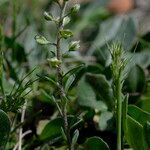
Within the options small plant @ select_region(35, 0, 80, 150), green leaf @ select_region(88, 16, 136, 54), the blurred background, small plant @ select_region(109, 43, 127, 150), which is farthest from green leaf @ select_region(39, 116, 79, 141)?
green leaf @ select_region(88, 16, 136, 54)

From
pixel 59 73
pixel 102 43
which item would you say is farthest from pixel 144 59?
pixel 59 73

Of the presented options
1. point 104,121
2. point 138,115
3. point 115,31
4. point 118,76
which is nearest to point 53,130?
point 104,121

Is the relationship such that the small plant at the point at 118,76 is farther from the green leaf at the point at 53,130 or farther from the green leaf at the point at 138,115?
the green leaf at the point at 53,130

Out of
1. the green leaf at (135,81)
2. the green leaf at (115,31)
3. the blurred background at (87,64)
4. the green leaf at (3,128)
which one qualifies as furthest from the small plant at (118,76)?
the green leaf at (115,31)

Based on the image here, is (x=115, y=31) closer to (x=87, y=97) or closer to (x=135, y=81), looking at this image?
(x=135, y=81)

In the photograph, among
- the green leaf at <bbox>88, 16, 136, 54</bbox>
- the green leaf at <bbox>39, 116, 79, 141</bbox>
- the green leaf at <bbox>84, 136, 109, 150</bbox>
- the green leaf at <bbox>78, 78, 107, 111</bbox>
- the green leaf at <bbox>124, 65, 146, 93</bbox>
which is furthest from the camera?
the green leaf at <bbox>88, 16, 136, 54</bbox>

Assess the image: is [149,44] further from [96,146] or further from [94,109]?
[96,146]

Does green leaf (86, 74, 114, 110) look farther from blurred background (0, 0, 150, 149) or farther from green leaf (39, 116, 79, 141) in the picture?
green leaf (39, 116, 79, 141)
